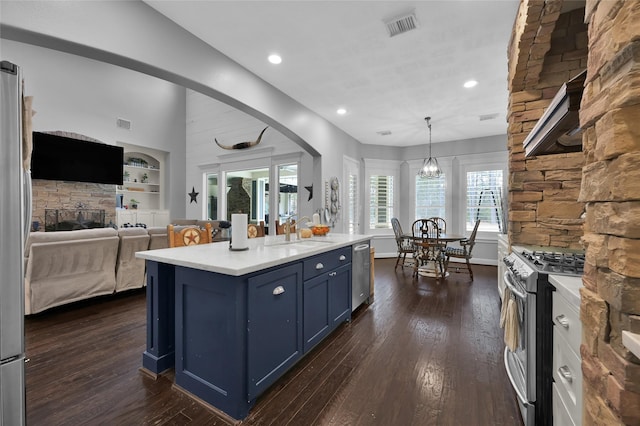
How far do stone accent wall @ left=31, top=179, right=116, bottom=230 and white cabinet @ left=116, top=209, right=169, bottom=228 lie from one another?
0.23 m

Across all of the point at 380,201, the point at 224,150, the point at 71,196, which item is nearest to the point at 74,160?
the point at 71,196

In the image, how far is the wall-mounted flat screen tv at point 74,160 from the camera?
553cm

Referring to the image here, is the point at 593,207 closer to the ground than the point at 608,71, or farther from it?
closer to the ground

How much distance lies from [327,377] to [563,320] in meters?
1.50

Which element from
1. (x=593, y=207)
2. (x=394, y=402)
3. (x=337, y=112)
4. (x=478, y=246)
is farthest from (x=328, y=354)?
(x=478, y=246)

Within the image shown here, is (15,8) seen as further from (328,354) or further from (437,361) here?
(437,361)

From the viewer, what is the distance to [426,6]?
2.27 m

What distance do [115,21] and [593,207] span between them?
10.3 feet

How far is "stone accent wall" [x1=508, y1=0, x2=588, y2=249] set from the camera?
2096mm

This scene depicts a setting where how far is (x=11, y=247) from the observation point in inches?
42.3

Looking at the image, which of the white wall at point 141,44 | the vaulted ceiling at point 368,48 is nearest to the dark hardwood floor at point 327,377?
the white wall at point 141,44

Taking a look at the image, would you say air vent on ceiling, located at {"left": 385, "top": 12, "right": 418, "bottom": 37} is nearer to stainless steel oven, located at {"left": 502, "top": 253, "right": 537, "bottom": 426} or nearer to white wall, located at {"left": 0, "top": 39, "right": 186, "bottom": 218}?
stainless steel oven, located at {"left": 502, "top": 253, "right": 537, "bottom": 426}

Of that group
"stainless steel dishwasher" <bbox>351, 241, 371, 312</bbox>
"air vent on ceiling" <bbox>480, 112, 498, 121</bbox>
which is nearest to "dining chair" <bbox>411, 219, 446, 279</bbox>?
"stainless steel dishwasher" <bbox>351, 241, 371, 312</bbox>

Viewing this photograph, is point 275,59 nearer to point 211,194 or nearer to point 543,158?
point 543,158
